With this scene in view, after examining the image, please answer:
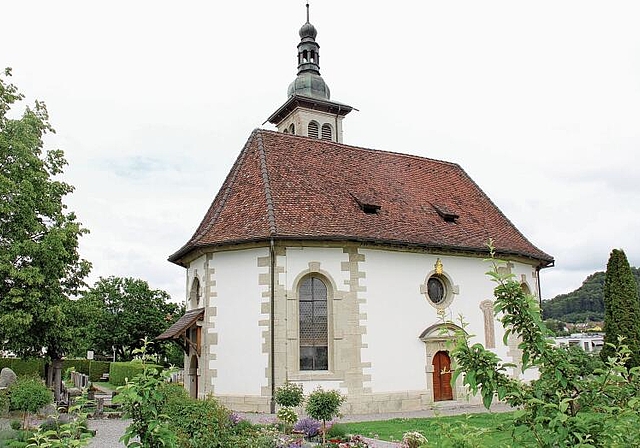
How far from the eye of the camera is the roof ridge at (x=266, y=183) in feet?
56.9

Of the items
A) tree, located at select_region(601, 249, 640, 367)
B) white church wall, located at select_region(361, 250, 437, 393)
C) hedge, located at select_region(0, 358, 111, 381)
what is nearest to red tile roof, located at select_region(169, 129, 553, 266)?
white church wall, located at select_region(361, 250, 437, 393)

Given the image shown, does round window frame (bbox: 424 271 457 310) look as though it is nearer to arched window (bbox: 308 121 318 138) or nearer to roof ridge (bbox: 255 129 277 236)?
roof ridge (bbox: 255 129 277 236)

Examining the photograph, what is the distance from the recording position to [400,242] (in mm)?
18219

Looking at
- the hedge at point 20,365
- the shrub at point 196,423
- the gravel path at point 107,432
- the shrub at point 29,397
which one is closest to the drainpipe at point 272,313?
the gravel path at point 107,432

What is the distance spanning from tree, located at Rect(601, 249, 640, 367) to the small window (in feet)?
24.4

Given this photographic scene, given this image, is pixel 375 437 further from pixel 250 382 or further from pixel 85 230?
pixel 85 230

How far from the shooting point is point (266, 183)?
18984 mm

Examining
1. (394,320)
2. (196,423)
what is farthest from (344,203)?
(196,423)

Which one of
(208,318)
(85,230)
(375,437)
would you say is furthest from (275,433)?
(85,230)

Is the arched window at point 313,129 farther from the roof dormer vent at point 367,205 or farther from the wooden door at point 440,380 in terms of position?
the wooden door at point 440,380

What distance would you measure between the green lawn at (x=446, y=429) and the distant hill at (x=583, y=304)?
78.3 m

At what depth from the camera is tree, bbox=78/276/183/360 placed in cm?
4894

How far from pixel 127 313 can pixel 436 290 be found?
3594 centimetres

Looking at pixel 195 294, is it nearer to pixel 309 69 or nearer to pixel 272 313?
pixel 272 313
